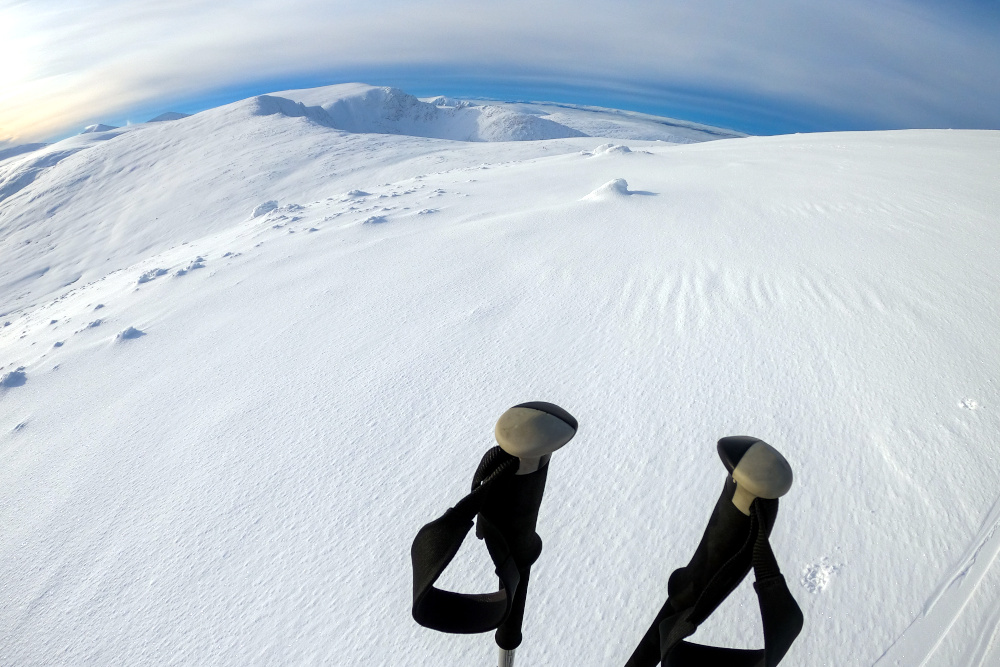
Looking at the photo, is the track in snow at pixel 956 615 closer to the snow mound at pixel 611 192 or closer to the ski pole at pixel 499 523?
the ski pole at pixel 499 523

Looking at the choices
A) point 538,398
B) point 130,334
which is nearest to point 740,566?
point 538,398

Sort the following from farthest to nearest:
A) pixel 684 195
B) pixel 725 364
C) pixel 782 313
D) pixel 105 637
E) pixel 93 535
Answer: pixel 684 195 → pixel 782 313 → pixel 725 364 → pixel 93 535 → pixel 105 637

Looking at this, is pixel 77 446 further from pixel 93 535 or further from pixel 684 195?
pixel 684 195

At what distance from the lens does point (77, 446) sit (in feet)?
13.1

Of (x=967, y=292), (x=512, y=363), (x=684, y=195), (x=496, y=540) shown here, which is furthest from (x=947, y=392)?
(x=684, y=195)

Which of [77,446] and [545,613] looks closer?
[545,613]

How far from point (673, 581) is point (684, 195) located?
8563 millimetres

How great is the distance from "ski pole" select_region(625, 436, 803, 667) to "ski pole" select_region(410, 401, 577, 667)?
0.34 meters

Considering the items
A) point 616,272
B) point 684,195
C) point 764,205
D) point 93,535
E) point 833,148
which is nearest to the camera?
point 93,535

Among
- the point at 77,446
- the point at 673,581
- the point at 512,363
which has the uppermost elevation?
the point at 673,581

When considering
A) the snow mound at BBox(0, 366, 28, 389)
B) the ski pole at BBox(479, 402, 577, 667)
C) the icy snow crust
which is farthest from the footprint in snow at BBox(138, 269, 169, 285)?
the ski pole at BBox(479, 402, 577, 667)

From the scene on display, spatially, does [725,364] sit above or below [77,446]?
above

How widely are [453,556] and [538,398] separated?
106 inches

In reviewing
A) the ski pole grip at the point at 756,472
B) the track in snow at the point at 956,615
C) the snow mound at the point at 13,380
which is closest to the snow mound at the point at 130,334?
the snow mound at the point at 13,380
